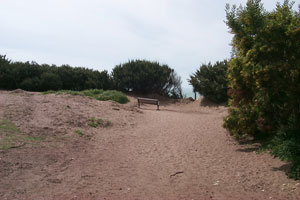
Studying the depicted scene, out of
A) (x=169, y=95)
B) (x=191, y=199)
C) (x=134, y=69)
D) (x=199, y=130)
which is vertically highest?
(x=134, y=69)

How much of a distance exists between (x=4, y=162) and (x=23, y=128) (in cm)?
262

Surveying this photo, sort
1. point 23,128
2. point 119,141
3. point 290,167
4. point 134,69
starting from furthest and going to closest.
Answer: point 134,69
point 119,141
point 23,128
point 290,167

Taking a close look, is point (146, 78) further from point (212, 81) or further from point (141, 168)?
point (141, 168)

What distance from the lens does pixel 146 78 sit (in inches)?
912

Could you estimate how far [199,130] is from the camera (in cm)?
1210

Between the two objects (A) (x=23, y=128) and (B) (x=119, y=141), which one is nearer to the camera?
(A) (x=23, y=128)

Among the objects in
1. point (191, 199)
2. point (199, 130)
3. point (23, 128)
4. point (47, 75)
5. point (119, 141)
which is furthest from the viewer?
point (47, 75)

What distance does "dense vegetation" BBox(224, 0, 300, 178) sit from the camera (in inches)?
287

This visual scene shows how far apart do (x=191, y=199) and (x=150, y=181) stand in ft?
4.10

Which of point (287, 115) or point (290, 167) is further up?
point (287, 115)

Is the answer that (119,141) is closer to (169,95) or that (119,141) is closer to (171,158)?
(171,158)

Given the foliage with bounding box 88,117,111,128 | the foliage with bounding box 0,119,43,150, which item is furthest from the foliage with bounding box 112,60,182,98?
the foliage with bounding box 0,119,43,150

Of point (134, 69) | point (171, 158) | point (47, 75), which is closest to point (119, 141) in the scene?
point (171, 158)

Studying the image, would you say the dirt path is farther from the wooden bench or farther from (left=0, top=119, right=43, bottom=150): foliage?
the wooden bench
